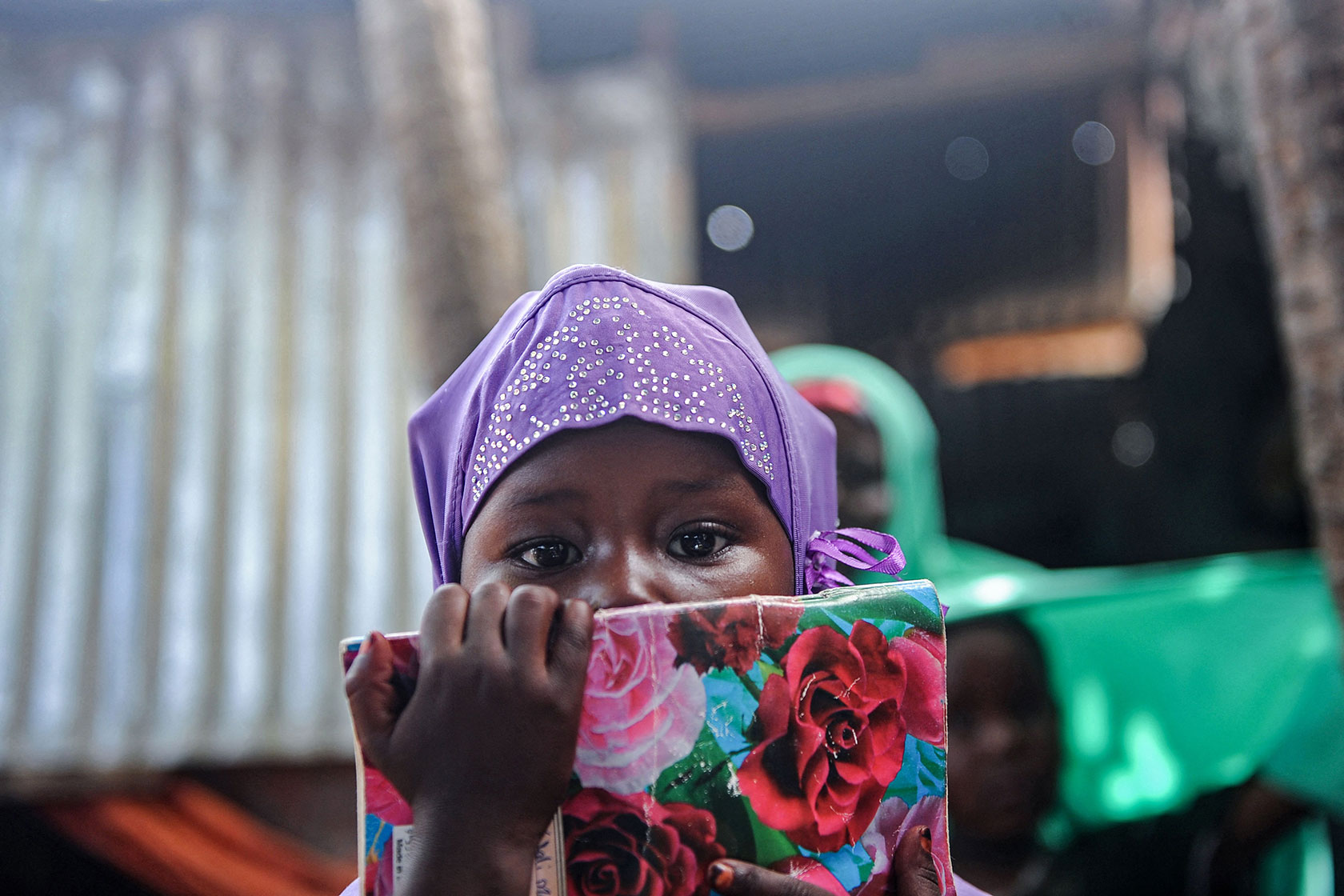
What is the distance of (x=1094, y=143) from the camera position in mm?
3838

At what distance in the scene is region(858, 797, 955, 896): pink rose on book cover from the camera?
77cm

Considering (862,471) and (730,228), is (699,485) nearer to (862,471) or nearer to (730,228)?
(862,471)

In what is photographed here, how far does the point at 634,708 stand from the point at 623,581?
0.64ft

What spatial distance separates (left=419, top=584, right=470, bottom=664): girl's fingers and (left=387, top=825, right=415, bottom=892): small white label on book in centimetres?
13

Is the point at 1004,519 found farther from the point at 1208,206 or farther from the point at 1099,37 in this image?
the point at 1099,37

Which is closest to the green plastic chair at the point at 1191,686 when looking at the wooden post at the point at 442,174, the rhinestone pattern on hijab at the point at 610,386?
the wooden post at the point at 442,174

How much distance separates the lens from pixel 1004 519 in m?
4.33

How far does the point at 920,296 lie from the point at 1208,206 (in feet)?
3.97

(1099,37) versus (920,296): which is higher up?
(1099,37)

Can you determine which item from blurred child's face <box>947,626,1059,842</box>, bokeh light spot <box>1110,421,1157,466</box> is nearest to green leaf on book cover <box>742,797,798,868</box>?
blurred child's face <box>947,626,1059,842</box>

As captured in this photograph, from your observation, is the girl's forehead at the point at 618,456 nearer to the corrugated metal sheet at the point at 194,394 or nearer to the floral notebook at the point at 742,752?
the floral notebook at the point at 742,752

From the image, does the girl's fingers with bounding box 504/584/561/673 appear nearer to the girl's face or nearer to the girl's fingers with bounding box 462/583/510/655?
the girl's fingers with bounding box 462/583/510/655

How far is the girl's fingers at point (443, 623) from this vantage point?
72 centimetres

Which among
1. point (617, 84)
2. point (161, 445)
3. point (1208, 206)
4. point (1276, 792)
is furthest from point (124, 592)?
point (1208, 206)
